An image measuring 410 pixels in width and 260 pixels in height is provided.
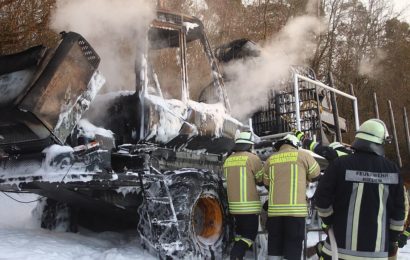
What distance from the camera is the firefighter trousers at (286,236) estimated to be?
17.3 ft

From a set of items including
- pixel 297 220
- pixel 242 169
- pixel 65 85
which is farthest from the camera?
pixel 242 169

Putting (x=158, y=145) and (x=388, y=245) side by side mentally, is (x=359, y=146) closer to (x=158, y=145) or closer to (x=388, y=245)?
(x=388, y=245)

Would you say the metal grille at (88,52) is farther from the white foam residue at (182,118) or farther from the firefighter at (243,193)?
the firefighter at (243,193)

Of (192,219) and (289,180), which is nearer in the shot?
(192,219)

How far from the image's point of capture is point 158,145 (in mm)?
5461

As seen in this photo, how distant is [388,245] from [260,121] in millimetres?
5263

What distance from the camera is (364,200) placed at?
380cm

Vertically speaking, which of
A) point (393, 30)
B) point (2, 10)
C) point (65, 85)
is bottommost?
point (65, 85)

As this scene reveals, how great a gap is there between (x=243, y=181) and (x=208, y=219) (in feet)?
2.06

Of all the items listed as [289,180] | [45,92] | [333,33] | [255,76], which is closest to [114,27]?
[45,92]

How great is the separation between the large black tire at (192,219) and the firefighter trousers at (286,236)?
62cm

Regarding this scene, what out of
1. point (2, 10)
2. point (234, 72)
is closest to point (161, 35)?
point (234, 72)

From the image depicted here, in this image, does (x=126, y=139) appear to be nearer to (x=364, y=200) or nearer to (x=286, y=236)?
(x=286, y=236)

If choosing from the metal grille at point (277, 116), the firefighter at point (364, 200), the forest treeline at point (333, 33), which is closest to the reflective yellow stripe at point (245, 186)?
the firefighter at point (364, 200)
